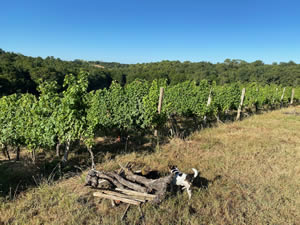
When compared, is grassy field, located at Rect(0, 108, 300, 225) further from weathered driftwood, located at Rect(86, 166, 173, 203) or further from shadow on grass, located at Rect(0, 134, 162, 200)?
shadow on grass, located at Rect(0, 134, 162, 200)

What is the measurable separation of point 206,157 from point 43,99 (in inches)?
196

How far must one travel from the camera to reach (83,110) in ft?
15.7

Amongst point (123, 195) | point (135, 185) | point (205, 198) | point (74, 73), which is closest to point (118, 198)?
point (123, 195)

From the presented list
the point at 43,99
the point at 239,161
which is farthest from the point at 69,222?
the point at 239,161

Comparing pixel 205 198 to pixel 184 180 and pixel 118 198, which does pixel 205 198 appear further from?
pixel 118 198

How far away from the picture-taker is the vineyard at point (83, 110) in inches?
178

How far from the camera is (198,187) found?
3.58 metres

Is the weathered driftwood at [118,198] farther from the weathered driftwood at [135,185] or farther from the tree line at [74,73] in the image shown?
the tree line at [74,73]

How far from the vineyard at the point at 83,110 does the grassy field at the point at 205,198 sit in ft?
4.65

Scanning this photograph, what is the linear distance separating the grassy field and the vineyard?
4.65ft

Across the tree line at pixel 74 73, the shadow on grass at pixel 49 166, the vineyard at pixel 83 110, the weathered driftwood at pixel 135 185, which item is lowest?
the shadow on grass at pixel 49 166

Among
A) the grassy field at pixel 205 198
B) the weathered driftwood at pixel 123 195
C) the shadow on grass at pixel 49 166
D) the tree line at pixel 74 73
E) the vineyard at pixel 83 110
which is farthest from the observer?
the tree line at pixel 74 73

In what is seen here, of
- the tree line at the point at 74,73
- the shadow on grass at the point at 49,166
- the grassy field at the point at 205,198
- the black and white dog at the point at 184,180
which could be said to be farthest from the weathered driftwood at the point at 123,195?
the tree line at the point at 74,73

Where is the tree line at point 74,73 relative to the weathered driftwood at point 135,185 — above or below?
above
